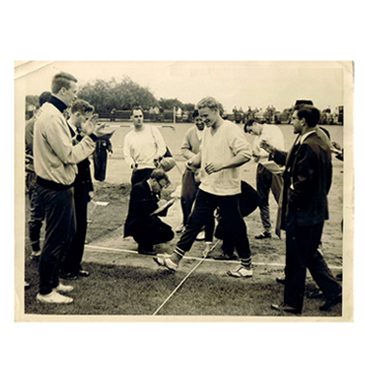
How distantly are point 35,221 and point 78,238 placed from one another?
17.0 inches

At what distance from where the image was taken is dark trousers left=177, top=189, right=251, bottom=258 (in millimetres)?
4023

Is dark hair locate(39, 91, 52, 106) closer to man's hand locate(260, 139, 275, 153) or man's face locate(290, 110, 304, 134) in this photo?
man's hand locate(260, 139, 275, 153)

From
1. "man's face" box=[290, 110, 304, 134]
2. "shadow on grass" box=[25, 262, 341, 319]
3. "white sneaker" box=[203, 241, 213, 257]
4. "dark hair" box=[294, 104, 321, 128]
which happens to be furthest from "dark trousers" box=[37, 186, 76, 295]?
"dark hair" box=[294, 104, 321, 128]

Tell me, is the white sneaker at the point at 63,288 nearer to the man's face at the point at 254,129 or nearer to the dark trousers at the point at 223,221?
the dark trousers at the point at 223,221

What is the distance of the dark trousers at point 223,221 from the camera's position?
4.02 m

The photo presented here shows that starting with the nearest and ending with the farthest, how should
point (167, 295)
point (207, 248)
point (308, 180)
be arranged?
1. point (308, 180)
2. point (167, 295)
3. point (207, 248)

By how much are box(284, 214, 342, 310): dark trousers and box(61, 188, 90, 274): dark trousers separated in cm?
192

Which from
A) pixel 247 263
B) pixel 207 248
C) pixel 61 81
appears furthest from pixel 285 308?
pixel 61 81

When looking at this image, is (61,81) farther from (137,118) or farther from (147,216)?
(147,216)

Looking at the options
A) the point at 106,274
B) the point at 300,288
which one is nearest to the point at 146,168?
the point at 106,274

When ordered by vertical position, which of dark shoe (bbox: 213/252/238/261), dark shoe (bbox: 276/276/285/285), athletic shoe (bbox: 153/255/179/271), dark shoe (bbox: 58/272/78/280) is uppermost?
dark shoe (bbox: 213/252/238/261)

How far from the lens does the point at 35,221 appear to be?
4.02m

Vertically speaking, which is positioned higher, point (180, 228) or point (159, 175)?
point (159, 175)

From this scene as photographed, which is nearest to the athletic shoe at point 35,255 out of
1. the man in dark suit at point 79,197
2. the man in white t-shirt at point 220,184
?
the man in dark suit at point 79,197
